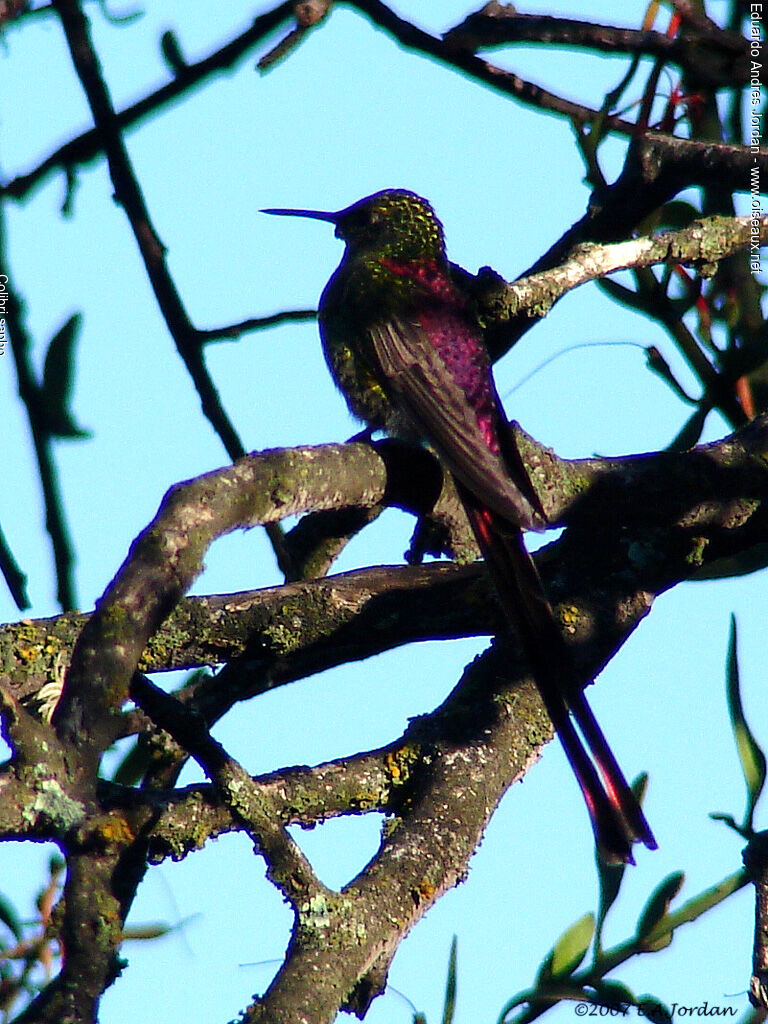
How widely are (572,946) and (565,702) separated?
43 centimetres

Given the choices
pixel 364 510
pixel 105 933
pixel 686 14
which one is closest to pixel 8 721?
pixel 105 933

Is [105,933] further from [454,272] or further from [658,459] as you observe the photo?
[454,272]

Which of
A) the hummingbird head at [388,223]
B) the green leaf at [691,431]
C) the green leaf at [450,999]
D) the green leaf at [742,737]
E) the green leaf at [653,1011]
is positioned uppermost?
the hummingbird head at [388,223]

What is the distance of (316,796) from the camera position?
7.50ft

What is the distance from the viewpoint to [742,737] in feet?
8.20

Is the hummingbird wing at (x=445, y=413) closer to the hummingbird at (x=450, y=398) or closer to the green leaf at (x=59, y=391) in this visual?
the hummingbird at (x=450, y=398)

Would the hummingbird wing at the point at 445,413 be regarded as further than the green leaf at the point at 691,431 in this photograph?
No

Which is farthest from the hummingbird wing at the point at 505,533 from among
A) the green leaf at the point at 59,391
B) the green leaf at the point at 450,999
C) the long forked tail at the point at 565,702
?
the green leaf at the point at 59,391

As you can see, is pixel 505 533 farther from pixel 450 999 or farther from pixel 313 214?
pixel 313 214

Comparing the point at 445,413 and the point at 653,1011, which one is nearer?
the point at 653,1011

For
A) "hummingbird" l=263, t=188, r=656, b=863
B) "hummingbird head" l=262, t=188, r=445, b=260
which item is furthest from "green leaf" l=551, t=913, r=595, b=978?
"hummingbird head" l=262, t=188, r=445, b=260

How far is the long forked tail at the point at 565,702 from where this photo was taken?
7.82 feet

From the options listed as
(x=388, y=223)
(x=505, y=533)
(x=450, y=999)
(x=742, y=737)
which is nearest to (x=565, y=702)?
(x=742, y=737)

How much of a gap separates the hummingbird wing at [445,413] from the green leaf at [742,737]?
0.55 m
